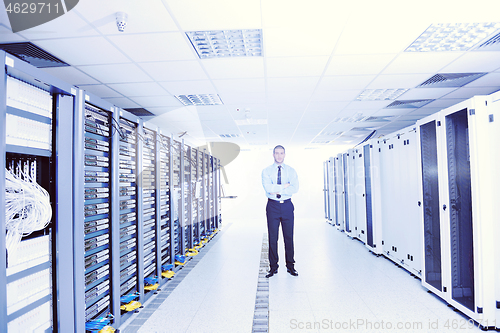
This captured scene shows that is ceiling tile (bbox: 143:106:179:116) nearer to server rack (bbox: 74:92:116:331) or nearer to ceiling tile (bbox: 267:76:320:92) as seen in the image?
ceiling tile (bbox: 267:76:320:92)

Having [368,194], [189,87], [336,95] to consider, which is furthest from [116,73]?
[368,194]

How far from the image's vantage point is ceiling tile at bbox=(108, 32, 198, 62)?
9.02 ft

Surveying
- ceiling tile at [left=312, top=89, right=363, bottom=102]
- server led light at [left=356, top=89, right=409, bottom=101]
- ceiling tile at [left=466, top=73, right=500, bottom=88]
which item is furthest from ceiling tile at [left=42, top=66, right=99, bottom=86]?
ceiling tile at [left=466, top=73, right=500, bottom=88]

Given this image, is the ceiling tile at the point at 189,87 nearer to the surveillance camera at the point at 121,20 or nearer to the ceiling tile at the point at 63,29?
the ceiling tile at the point at 63,29

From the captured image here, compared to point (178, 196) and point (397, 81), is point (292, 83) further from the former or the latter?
point (178, 196)

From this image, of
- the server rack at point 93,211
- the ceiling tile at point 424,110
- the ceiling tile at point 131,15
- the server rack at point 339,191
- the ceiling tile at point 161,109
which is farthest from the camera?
the server rack at point 339,191

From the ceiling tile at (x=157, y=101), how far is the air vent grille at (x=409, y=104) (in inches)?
160

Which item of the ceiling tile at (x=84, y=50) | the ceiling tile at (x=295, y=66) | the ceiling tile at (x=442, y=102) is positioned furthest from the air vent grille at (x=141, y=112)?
the ceiling tile at (x=442, y=102)

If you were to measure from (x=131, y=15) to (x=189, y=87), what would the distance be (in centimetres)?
187

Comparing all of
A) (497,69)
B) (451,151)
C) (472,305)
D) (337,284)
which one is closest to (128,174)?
(337,284)

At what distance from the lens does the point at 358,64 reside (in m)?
3.45

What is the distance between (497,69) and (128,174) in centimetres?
474

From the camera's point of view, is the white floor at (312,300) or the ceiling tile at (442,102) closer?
the white floor at (312,300)

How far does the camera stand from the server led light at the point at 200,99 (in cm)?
476
